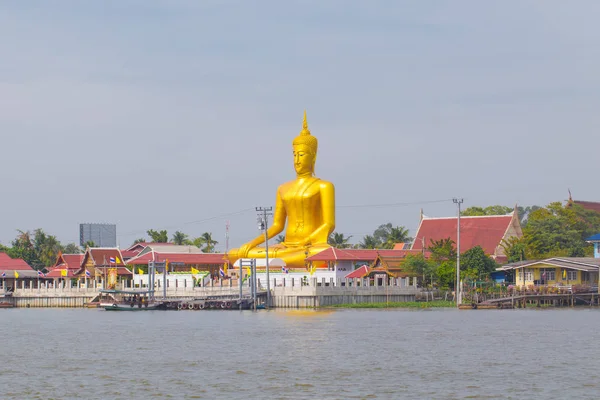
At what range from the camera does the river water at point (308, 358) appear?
29.3m

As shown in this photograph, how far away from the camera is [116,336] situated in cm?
4712

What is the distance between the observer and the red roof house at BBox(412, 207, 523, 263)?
8731 centimetres

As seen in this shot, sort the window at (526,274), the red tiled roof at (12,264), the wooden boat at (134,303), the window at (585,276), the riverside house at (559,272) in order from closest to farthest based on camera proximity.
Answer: the wooden boat at (134,303) → the riverside house at (559,272) → the window at (585,276) → the window at (526,274) → the red tiled roof at (12,264)

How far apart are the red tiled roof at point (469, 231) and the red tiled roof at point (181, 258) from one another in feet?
53.3

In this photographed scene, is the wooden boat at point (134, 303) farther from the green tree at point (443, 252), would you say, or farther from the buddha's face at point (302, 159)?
the green tree at point (443, 252)

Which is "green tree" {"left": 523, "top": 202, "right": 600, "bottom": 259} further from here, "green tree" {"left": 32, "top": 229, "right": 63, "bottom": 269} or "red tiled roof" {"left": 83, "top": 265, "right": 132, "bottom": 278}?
"green tree" {"left": 32, "top": 229, "right": 63, "bottom": 269}

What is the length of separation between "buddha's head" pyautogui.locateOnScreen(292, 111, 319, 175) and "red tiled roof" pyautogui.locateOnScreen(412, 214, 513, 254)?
1598 cm

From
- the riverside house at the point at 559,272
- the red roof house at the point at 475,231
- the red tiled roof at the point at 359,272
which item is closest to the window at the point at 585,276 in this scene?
the riverside house at the point at 559,272

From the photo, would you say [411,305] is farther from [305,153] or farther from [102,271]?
[102,271]

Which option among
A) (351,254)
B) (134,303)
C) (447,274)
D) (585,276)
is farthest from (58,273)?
(585,276)

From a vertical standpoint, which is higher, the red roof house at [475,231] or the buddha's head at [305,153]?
the buddha's head at [305,153]

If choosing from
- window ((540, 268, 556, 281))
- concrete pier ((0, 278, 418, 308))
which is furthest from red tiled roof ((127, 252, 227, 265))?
window ((540, 268, 556, 281))

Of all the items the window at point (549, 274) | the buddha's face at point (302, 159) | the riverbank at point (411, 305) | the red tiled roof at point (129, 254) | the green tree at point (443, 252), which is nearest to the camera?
the riverbank at point (411, 305)

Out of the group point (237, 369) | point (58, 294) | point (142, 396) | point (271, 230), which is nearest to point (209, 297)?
point (271, 230)
